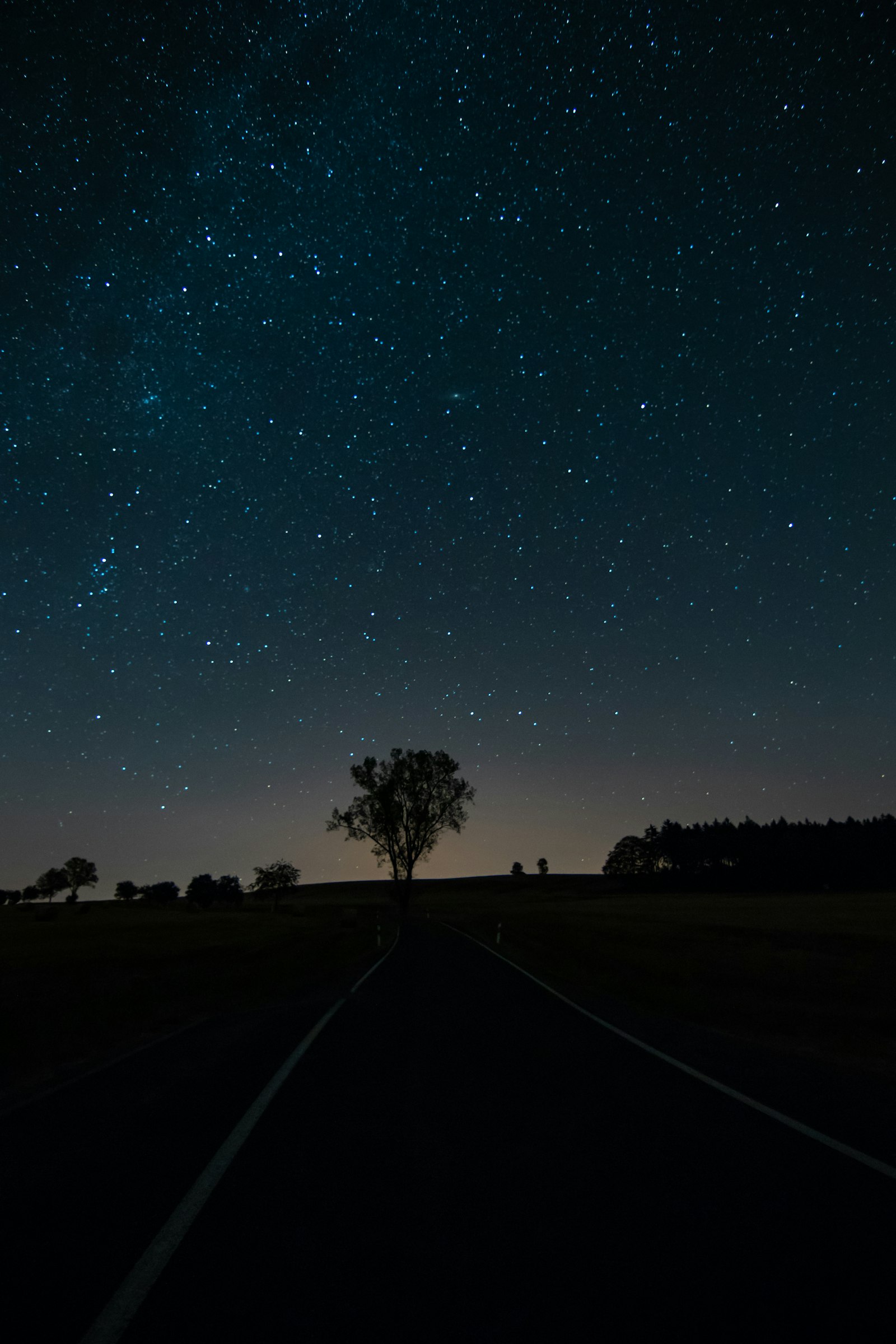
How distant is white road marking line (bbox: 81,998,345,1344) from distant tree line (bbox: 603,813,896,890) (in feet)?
359

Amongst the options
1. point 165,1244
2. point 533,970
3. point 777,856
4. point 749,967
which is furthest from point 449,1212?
point 777,856


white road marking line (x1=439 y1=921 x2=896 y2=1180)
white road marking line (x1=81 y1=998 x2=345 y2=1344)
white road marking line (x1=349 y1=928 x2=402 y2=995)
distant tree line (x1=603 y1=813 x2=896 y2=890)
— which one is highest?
distant tree line (x1=603 y1=813 x2=896 y2=890)

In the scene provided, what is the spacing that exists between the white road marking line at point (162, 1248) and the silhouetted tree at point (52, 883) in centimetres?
17238

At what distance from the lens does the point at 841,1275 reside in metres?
3.30

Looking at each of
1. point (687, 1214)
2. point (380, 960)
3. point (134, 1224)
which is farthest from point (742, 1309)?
point (380, 960)

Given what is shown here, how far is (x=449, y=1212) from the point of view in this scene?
4.11 m

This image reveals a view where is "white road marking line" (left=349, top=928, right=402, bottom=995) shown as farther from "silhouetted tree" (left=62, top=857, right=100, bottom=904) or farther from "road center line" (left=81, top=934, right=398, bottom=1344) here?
"silhouetted tree" (left=62, top=857, right=100, bottom=904)

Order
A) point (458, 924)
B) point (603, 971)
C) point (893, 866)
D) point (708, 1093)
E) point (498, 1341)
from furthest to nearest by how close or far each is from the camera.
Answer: point (893, 866), point (458, 924), point (603, 971), point (708, 1093), point (498, 1341)

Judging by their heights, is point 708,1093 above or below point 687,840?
below

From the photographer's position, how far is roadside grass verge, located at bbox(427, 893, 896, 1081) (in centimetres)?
1140

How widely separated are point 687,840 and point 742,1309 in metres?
135

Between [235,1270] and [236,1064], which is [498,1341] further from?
[236,1064]

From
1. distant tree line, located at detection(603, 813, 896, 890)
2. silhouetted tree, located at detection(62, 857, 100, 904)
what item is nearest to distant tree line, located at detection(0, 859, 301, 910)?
silhouetted tree, located at detection(62, 857, 100, 904)

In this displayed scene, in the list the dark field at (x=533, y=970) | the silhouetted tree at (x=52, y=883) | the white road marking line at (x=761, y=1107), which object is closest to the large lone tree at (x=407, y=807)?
the dark field at (x=533, y=970)
